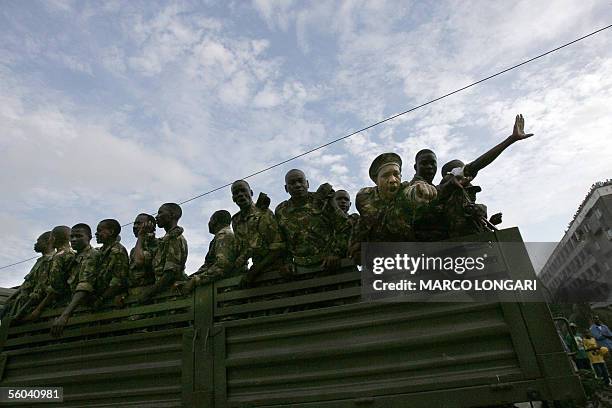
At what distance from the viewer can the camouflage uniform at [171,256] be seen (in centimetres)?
310

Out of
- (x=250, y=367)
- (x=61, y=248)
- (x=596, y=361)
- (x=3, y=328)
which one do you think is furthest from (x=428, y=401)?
(x=596, y=361)

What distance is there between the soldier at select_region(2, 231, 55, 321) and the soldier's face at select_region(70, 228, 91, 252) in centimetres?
26

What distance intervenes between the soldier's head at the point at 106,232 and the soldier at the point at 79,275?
0.13m

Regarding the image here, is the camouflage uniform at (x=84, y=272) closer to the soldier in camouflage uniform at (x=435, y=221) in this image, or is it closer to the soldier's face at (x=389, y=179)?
the soldier's face at (x=389, y=179)

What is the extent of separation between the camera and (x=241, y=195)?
3.54m

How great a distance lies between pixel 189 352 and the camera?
2.43 metres

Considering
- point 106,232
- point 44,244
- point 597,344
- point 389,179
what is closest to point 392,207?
point 389,179

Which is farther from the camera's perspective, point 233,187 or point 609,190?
point 609,190

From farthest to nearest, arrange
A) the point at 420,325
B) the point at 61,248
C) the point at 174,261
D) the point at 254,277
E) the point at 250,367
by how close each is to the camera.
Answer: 1. the point at 61,248
2. the point at 174,261
3. the point at 254,277
4. the point at 250,367
5. the point at 420,325

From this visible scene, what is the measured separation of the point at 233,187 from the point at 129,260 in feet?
3.80

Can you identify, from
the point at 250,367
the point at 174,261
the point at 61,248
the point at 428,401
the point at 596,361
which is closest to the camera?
the point at 428,401

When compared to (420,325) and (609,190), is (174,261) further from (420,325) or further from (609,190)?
(609,190)

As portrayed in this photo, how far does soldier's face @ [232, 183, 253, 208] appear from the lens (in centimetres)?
354

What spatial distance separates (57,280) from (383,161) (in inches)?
126
